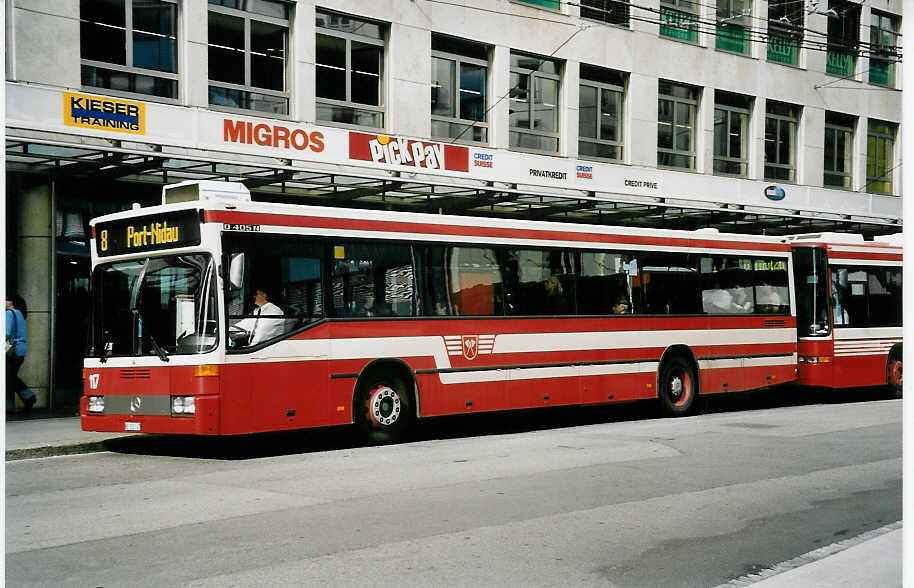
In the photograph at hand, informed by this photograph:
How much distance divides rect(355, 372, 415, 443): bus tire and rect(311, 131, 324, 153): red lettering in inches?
308

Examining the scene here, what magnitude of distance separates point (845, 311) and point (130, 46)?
14.1 metres

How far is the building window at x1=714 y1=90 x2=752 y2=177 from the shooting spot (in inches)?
1163

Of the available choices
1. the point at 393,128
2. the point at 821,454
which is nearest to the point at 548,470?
the point at 821,454

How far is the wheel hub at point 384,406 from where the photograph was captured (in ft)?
44.2

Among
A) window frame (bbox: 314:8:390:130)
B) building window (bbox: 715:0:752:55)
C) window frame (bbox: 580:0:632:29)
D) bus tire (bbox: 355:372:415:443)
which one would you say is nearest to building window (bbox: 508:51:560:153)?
window frame (bbox: 580:0:632:29)

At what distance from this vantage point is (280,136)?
20.0 m

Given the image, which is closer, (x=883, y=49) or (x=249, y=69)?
(x=249, y=69)

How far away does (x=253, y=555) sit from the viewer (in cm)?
686

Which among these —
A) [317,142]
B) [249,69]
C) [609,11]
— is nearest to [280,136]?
[317,142]

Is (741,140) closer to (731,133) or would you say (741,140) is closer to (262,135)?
(731,133)

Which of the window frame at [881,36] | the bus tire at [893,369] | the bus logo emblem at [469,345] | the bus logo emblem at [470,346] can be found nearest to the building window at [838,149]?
the window frame at [881,36]

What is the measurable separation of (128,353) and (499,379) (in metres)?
5.23

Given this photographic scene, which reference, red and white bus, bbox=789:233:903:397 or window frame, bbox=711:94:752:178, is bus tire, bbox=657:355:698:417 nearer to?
red and white bus, bbox=789:233:903:397

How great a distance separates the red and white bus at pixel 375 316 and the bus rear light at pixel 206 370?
1 cm
